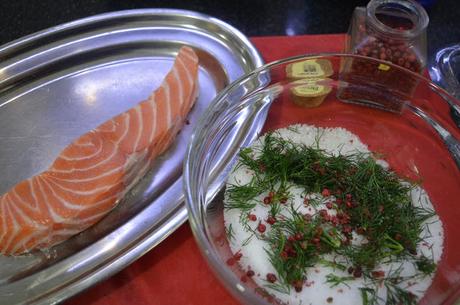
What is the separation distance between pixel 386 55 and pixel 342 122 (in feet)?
0.78

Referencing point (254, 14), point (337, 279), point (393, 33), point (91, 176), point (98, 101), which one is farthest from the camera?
point (254, 14)

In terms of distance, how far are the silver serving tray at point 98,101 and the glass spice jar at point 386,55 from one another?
0.30m

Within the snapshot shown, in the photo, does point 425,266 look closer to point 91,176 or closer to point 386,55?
point 386,55

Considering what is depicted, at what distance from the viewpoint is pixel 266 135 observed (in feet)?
4.03

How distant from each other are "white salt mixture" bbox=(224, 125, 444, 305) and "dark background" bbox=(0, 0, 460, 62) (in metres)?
0.70

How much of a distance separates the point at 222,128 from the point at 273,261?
40 cm

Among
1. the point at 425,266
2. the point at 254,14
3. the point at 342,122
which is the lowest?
the point at 425,266

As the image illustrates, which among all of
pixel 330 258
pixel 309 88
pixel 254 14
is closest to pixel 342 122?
pixel 309 88

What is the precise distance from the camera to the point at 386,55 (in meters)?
1.31

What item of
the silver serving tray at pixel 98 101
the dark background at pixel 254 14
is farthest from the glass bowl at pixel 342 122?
the dark background at pixel 254 14

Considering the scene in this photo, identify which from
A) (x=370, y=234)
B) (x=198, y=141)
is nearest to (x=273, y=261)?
(x=370, y=234)

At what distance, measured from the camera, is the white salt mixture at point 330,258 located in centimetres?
96

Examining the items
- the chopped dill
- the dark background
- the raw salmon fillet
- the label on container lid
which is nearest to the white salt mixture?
the chopped dill

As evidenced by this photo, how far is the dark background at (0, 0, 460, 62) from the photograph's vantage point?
174 centimetres
